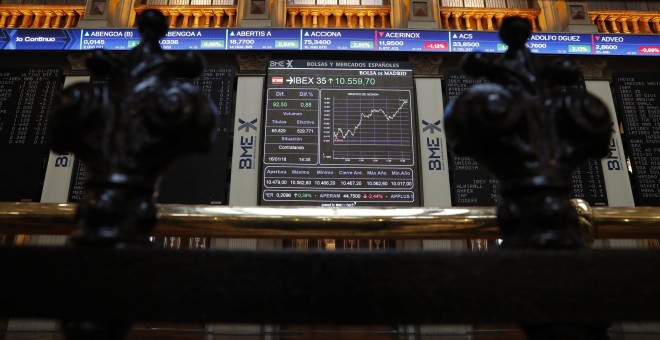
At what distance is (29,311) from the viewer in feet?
1.87

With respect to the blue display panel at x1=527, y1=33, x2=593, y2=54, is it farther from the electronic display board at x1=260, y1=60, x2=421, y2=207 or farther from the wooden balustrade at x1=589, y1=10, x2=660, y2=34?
the electronic display board at x1=260, y1=60, x2=421, y2=207

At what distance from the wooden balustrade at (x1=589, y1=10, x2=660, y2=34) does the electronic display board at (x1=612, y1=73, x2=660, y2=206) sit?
147cm

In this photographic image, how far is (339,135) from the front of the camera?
18.3 feet

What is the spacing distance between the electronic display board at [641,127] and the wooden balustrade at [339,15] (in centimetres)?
344

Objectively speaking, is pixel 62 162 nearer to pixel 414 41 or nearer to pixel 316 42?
pixel 316 42

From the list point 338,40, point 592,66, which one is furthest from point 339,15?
point 592,66

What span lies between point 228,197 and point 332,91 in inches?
74.4

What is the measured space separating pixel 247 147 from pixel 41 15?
14.1 feet

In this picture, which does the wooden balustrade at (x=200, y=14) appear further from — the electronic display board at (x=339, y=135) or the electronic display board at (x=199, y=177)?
the electronic display board at (x=199, y=177)

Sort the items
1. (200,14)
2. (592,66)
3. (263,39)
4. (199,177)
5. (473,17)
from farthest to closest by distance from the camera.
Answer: (473,17)
(200,14)
(592,66)
(263,39)
(199,177)

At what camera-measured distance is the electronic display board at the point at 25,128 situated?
17.6 feet

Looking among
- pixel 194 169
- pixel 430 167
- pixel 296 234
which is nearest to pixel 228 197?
pixel 194 169

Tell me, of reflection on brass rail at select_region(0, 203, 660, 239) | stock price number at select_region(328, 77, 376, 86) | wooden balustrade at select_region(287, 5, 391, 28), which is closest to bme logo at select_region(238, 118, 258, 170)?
stock price number at select_region(328, 77, 376, 86)

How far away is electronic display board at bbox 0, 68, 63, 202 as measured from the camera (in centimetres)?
537
